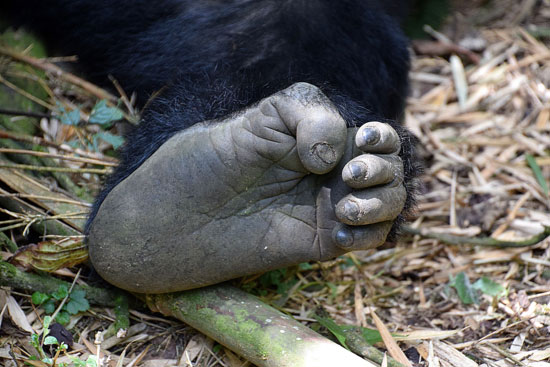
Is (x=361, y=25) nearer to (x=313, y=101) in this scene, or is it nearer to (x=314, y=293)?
(x=313, y=101)

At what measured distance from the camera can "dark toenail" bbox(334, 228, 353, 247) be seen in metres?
1.02

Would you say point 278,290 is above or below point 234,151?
below

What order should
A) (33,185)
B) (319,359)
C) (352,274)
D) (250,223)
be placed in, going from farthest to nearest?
(352,274) → (33,185) → (250,223) → (319,359)

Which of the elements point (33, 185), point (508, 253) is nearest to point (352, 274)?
point (508, 253)

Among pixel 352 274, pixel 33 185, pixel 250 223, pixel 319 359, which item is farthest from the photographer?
pixel 352 274

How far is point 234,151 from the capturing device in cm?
102

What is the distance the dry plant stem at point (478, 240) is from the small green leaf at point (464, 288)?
0.11 m

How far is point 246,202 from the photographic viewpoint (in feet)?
3.52

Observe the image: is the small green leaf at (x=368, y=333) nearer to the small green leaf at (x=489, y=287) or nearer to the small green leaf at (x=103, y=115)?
the small green leaf at (x=489, y=287)

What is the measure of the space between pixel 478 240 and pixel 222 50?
759 millimetres

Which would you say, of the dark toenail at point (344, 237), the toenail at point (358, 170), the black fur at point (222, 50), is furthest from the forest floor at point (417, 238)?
the toenail at point (358, 170)

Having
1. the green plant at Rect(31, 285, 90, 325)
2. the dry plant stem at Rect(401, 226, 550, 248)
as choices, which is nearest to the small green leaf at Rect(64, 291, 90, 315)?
the green plant at Rect(31, 285, 90, 325)

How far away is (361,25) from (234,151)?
1.88 ft

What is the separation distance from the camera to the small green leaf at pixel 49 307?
116 cm
